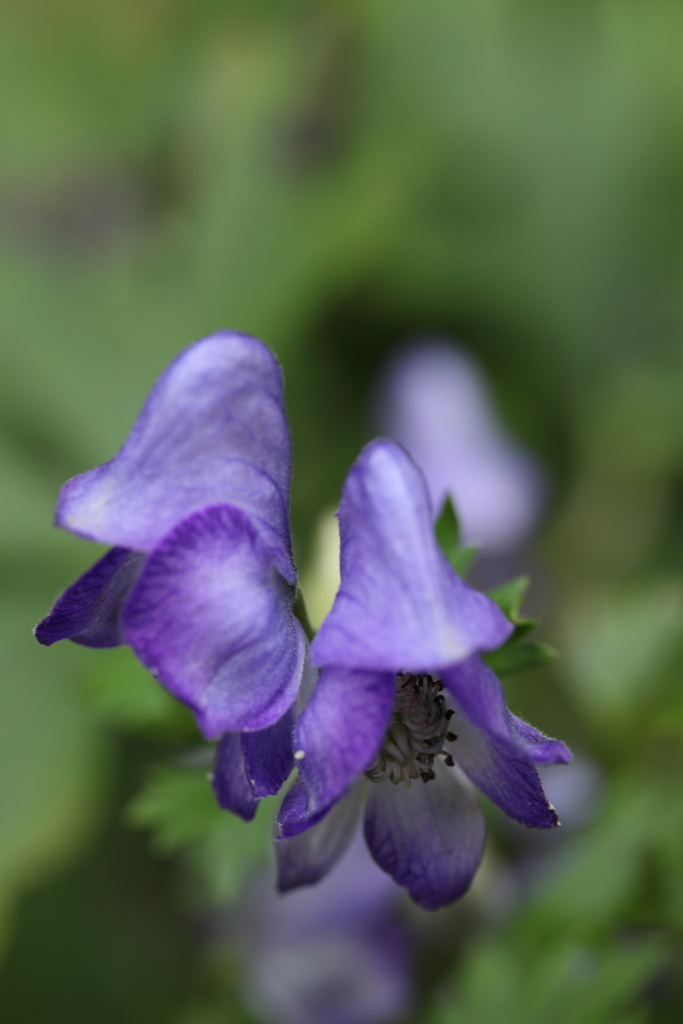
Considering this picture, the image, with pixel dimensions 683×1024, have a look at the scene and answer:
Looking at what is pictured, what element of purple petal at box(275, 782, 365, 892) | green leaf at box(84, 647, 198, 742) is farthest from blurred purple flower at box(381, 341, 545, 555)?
purple petal at box(275, 782, 365, 892)

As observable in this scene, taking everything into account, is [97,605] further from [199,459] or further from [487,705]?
[487,705]

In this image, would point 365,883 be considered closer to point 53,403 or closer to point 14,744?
point 14,744

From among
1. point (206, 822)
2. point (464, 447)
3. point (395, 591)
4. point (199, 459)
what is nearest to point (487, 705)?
point (395, 591)

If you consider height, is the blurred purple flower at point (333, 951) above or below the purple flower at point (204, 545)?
below

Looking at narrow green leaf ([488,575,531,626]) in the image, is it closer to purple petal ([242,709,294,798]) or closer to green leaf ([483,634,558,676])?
green leaf ([483,634,558,676])

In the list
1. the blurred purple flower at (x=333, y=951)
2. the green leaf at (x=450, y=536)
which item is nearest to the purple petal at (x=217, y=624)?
the green leaf at (x=450, y=536)

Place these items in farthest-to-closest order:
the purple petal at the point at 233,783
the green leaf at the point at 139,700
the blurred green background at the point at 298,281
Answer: the blurred green background at the point at 298,281 < the green leaf at the point at 139,700 < the purple petal at the point at 233,783

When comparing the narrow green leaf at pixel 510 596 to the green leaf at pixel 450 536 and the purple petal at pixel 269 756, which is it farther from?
the purple petal at pixel 269 756
